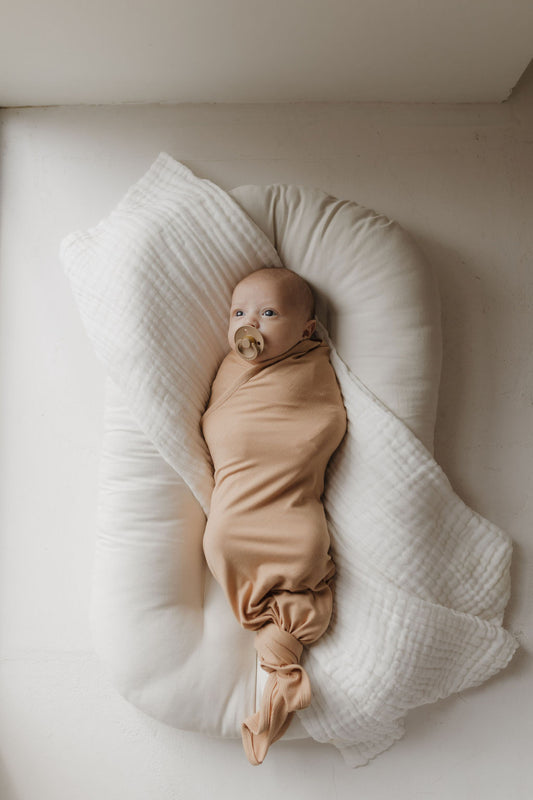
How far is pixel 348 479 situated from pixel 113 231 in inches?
25.7

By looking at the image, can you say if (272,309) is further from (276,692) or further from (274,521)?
(276,692)

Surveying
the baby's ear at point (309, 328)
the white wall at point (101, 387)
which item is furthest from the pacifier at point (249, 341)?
the white wall at point (101, 387)

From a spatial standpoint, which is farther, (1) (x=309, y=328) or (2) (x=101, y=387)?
(2) (x=101, y=387)

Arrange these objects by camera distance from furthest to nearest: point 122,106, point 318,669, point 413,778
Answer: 1. point 122,106
2. point 413,778
3. point 318,669

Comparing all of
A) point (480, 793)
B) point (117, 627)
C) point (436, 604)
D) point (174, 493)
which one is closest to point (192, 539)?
point (174, 493)

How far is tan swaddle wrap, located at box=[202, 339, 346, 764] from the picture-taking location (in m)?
1.34

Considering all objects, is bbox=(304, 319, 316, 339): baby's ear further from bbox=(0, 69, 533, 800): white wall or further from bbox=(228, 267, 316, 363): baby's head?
bbox=(0, 69, 533, 800): white wall

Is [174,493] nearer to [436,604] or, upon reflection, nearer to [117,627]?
[117,627]

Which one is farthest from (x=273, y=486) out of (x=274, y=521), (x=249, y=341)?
(x=249, y=341)

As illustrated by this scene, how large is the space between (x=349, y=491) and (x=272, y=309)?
362mm

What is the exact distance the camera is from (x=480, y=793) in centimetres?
150

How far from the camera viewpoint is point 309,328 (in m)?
1.46

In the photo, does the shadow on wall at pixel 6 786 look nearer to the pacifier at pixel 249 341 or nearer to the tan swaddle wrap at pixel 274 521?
the tan swaddle wrap at pixel 274 521

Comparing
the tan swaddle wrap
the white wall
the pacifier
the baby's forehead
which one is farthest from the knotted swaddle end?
the baby's forehead
